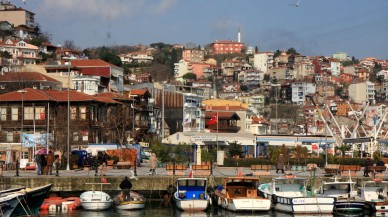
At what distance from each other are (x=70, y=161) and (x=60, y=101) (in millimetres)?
23671

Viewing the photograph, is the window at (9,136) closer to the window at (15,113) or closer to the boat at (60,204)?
the window at (15,113)

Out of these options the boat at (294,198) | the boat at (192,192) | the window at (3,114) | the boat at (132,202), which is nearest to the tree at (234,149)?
the window at (3,114)

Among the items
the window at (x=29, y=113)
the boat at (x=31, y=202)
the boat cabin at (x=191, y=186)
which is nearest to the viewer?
the boat at (x=31, y=202)

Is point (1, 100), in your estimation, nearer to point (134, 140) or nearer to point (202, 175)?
point (134, 140)

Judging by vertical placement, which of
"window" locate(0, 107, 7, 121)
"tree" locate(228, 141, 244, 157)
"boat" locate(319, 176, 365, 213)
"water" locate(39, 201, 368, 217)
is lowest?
"water" locate(39, 201, 368, 217)

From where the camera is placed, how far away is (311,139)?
88.2 metres

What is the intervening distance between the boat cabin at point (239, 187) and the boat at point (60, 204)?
9106mm

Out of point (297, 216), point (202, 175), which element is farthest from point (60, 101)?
point (297, 216)

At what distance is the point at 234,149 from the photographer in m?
81.1

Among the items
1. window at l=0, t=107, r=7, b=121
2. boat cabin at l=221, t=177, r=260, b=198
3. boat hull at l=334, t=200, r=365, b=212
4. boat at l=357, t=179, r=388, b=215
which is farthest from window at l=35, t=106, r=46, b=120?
boat hull at l=334, t=200, r=365, b=212

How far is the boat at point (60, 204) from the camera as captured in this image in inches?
1870

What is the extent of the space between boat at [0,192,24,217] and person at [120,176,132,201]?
839cm

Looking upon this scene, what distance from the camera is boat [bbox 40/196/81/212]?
4750 centimetres

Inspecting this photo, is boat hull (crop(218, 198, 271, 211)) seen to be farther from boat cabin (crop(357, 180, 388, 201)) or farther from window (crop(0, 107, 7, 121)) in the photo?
window (crop(0, 107, 7, 121))
